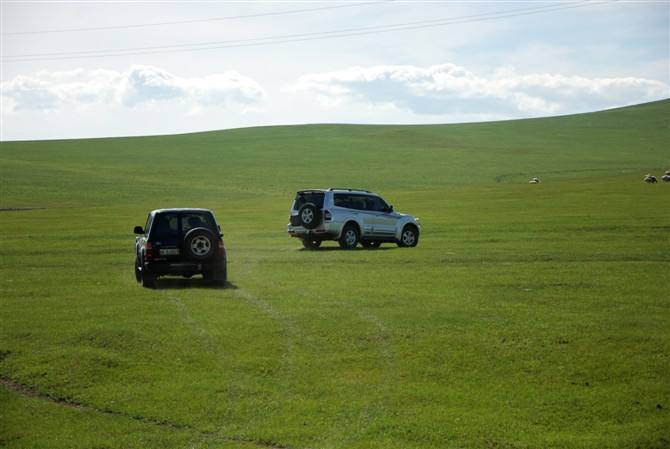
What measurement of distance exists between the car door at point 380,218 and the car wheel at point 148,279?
1234cm

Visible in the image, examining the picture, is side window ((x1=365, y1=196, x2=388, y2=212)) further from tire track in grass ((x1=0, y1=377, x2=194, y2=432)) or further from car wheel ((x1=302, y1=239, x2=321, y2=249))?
tire track in grass ((x1=0, y1=377, x2=194, y2=432))

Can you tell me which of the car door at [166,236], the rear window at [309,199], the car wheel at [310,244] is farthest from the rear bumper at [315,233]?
the car door at [166,236]

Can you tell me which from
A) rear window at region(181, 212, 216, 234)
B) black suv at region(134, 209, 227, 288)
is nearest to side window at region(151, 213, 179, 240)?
black suv at region(134, 209, 227, 288)

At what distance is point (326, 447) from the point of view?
1117 cm

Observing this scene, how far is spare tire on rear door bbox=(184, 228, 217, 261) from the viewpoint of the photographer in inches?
917

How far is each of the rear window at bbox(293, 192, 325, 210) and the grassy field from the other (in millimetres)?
1860

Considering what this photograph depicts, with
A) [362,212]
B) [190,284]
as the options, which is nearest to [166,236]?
[190,284]

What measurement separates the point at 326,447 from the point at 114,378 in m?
4.51

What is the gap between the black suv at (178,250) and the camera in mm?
23328

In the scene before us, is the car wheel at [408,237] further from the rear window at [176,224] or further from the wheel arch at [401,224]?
the rear window at [176,224]

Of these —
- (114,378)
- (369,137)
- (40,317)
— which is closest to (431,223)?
(40,317)

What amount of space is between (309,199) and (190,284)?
10.3m

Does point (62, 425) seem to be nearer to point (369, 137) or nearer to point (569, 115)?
point (369, 137)

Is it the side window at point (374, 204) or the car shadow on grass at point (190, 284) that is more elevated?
the side window at point (374, 204)
